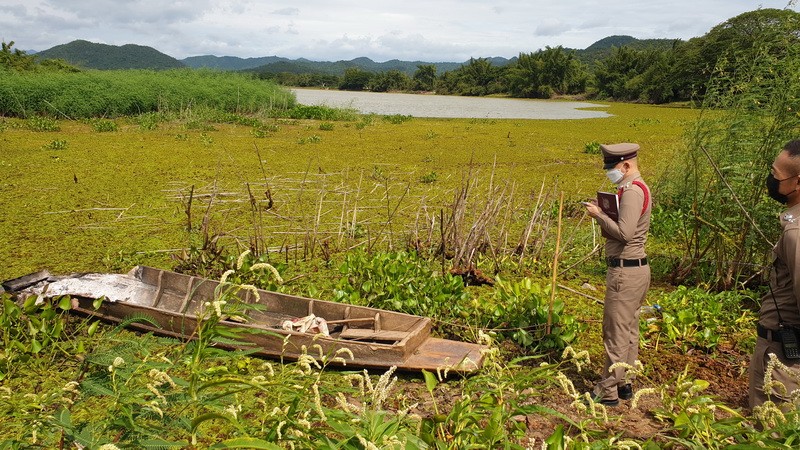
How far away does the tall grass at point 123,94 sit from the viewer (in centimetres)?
1698

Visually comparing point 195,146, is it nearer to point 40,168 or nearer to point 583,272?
point 40,168

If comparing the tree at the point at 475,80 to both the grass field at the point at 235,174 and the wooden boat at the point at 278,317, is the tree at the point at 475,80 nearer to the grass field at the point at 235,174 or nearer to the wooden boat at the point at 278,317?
the grass field at the point at 235,174

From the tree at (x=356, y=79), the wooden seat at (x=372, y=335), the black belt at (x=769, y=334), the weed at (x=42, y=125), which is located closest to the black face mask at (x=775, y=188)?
the black belt at (x=769, y=334)

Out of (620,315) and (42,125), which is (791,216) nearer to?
(620,315)

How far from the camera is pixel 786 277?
250cm

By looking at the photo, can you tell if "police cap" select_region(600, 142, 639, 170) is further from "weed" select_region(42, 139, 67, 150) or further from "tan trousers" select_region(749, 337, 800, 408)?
"weed" select_region(42, 139, 67, 150)

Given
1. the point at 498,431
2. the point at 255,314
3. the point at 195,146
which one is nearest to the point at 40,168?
the point at 195,146

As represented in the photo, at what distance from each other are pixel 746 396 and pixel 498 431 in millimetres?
2912

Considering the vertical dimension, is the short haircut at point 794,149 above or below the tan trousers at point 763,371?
above

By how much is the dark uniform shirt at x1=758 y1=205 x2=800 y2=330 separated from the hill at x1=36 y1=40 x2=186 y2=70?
141 metres

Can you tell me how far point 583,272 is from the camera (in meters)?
5.82

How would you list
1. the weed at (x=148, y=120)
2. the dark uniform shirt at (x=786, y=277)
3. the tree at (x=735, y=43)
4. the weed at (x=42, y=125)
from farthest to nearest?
the weed at (x=148, y=120) < the weed at (x=42, y=125) < the tree at (x=735, y=43) < the dark uniform shirt at (x=786, y=277)

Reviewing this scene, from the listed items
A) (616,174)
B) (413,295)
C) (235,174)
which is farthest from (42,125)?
(616,174)

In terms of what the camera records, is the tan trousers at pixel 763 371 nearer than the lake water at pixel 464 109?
Yes
